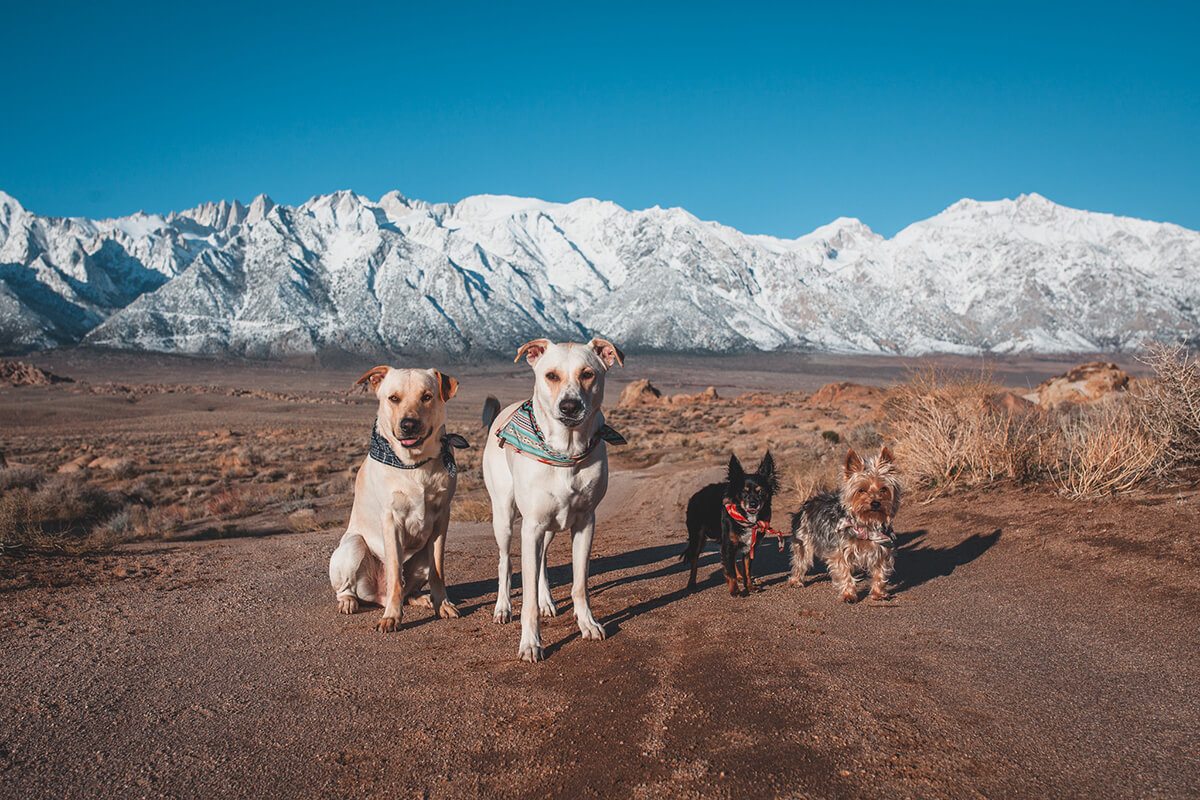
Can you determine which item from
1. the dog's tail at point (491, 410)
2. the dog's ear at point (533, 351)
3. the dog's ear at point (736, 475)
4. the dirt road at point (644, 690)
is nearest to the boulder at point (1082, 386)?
the dirt road at point (644, 690)

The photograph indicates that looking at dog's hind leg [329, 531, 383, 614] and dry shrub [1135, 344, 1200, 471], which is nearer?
dog's hind leg [329, 531, 383, 614]

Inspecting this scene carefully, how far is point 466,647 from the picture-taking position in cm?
462

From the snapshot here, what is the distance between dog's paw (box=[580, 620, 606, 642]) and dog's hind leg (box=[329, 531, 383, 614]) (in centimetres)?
176

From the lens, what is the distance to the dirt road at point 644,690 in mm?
2982

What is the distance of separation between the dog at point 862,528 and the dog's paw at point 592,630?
2.10 meters

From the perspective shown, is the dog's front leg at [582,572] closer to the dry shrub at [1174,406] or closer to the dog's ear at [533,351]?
the dog's ear at [533,351]

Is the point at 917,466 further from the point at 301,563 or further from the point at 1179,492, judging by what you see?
the point at 301,563

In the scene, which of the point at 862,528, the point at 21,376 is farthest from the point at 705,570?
the point at 21,376

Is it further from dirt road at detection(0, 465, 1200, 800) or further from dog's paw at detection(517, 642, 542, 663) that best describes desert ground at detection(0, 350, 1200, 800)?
dog's paw at detection(517, 642, 542, 663)

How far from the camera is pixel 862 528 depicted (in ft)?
18.1

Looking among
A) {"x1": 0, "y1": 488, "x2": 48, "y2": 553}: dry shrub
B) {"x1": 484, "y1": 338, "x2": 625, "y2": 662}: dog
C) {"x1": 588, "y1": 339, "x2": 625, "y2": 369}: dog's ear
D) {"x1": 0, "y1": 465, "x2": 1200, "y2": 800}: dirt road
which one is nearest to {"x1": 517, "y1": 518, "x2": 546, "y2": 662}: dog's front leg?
{"x1": 484, "y1": 338, "x2": 625, "y2": 662}: dog

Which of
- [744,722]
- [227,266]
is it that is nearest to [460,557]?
[744,722]

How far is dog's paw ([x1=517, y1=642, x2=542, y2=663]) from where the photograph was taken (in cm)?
432

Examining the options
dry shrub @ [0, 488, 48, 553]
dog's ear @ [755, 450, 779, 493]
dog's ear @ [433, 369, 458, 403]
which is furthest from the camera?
dry shrub @ [0, 488, 48, 553]
